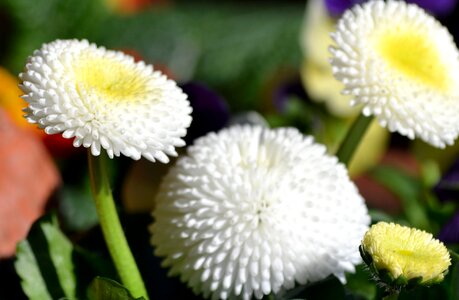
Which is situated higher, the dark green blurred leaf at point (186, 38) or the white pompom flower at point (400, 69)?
the white pompom flower at point (400, 69)

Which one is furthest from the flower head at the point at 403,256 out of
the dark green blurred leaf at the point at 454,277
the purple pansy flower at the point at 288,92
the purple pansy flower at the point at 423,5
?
the purple pansy flower at the point at 288,92

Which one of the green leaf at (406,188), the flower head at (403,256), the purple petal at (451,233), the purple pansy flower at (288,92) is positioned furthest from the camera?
the purple pansy flower at (288,92)

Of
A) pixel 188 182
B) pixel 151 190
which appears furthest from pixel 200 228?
pixel 151 190

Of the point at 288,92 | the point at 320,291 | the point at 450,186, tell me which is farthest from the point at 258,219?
the point at 288,92

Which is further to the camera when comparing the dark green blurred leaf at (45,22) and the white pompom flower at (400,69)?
the dark green blurred leaf at (45,22)

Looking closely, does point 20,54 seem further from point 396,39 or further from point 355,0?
point 396,39

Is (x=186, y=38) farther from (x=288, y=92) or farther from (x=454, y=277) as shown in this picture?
(x=454, y=277)

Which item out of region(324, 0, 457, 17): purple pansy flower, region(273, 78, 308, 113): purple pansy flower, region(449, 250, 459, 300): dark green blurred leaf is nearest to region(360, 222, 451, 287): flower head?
region(449, 250, 459, 300): dark green blurred leaf

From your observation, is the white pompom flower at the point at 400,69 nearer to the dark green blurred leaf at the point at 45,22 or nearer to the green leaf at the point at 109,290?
the green leaf at the point at 109,290
